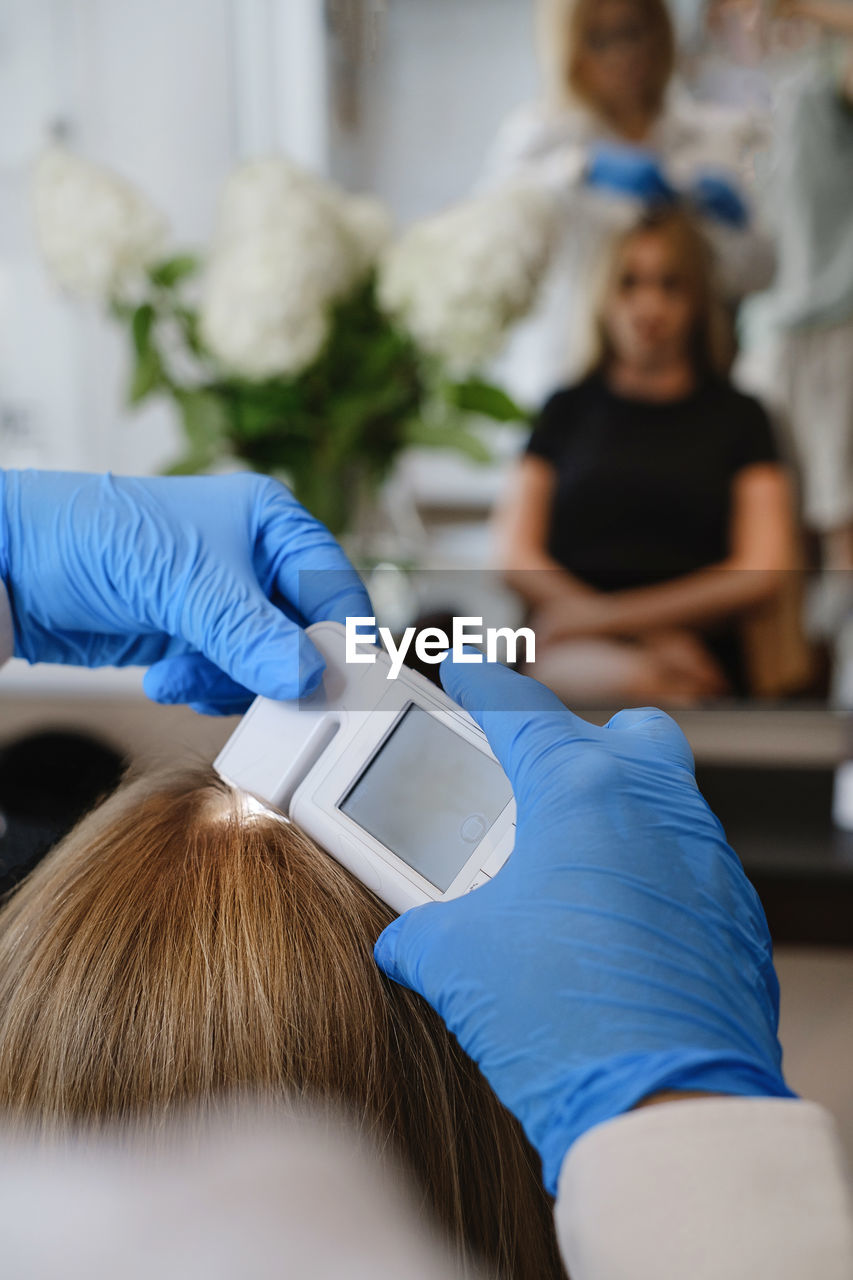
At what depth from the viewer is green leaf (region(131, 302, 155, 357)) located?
1022mm

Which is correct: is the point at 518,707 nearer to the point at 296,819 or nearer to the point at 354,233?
the point at 296,819

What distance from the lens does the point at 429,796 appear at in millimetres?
456

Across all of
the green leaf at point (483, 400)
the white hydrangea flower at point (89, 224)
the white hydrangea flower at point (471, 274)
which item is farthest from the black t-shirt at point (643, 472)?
the white hydrangea flower at point (89, 224)

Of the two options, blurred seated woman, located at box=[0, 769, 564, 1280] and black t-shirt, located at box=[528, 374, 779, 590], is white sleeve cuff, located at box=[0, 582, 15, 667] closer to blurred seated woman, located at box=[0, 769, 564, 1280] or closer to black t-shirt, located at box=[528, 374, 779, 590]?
blurred seated woman, located at box=[0, 769, 564, 1280]

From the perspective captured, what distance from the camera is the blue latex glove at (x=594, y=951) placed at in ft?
1.12

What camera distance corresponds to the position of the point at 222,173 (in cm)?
130

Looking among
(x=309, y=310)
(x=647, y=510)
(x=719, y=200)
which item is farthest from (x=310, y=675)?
(x=719, y=200)

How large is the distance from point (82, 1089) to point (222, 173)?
4.07 feet

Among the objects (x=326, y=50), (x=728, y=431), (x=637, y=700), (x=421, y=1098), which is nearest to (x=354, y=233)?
(x=326, y=50)

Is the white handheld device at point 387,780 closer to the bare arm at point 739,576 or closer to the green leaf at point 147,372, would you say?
the green leaf at point 147,372

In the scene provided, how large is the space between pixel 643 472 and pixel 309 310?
51cm

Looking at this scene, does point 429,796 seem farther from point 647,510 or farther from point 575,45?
point 575,45

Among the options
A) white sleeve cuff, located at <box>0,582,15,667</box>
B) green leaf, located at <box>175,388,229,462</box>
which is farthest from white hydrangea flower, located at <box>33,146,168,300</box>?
white sleeve cuff, located at <box>0,582,15,667</box>

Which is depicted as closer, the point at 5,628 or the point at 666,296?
the point at 5,628
